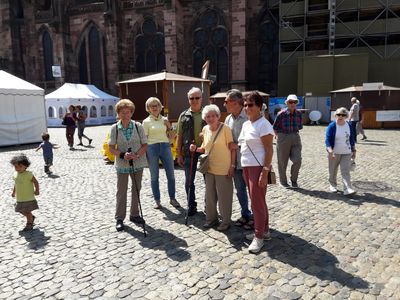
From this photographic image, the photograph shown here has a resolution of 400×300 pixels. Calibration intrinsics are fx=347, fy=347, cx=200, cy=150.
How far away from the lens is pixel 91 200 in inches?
239

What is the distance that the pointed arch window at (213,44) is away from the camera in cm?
2830

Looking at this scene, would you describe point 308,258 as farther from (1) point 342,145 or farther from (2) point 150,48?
(2) point 150,48

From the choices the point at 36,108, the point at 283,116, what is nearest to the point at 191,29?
the point at 36,108

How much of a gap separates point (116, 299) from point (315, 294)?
1709 millimetres

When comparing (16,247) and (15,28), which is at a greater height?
(15,28)

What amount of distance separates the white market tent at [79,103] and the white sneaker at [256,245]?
2283cm

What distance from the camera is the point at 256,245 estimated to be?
385 cm

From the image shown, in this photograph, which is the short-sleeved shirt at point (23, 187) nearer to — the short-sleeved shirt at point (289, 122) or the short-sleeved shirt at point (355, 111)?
the short-sleeved shirt at point (289, 122)

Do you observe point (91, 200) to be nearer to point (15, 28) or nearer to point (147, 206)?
point (147, 206)

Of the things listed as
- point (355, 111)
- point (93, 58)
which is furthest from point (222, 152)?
point (93, 58)

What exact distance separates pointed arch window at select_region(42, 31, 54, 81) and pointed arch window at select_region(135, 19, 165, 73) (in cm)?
→ 896

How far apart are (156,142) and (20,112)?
38.5ft

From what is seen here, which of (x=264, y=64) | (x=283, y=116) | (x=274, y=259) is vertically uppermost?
(x=264, y=64)

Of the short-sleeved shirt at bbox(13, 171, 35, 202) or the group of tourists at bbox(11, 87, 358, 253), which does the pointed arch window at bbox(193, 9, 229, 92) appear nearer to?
the group of tourists at bbox(11, 87, 358, 253)
